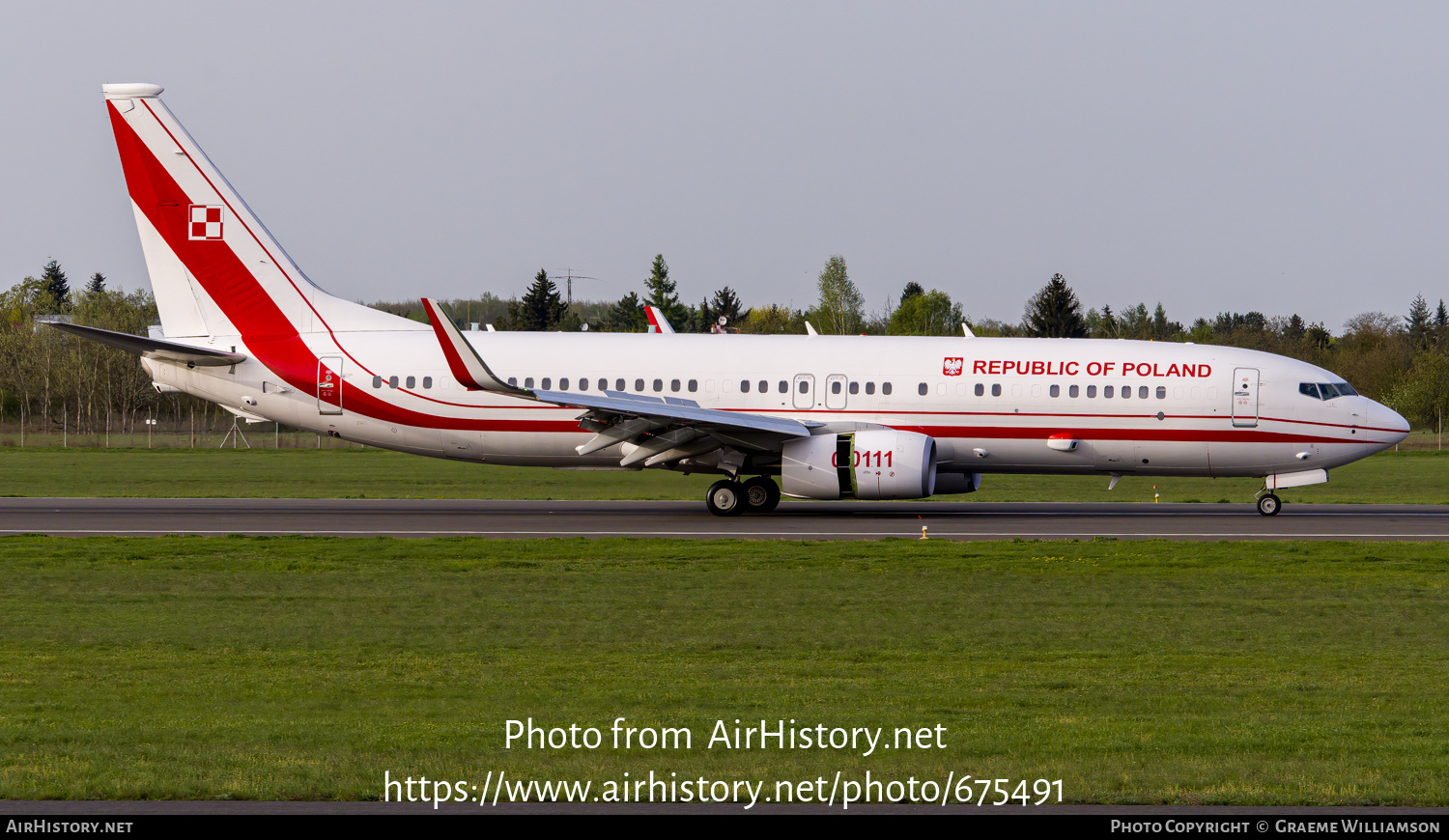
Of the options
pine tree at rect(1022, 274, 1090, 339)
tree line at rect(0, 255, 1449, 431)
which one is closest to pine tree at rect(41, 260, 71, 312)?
tree line at rect(0, 255, 1449, 431)

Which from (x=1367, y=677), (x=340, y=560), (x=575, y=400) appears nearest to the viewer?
(x=1367, y=677)

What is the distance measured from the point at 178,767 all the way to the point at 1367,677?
906 centimetres

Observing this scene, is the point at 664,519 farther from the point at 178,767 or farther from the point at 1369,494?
the point at 1369,494

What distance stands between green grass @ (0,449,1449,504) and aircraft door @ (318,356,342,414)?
5.28 meters

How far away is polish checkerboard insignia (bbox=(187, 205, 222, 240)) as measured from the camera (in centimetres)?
2923

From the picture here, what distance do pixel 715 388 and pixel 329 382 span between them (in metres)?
8.24

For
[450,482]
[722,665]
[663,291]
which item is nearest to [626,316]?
[663,291]

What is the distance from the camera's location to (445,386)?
92.6 ft

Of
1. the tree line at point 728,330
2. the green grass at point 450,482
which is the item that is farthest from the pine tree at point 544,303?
the green grass at point 450,482

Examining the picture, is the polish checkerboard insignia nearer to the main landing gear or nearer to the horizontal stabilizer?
the horizontal stabilizer

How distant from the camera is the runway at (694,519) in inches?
928

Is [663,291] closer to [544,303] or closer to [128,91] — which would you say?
[544,303]

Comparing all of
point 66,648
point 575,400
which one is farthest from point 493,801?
point 575,400

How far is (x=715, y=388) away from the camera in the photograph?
2794cm
